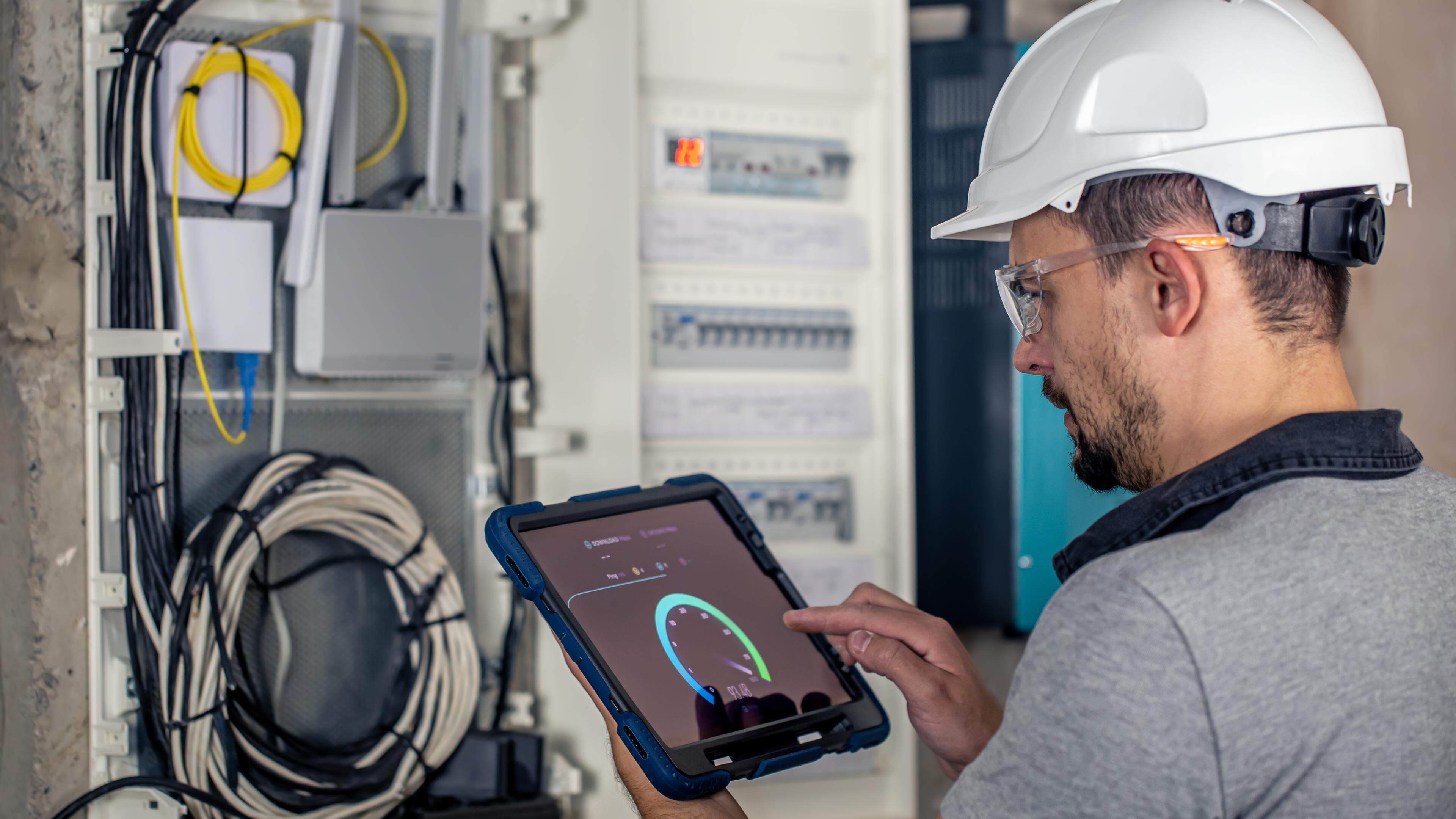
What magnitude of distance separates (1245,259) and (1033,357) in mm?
239

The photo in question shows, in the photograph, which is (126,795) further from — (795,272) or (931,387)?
(931,387)

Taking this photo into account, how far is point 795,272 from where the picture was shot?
206cm

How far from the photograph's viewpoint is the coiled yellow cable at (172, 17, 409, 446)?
5.36ft

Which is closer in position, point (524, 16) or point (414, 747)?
point (414, 747)

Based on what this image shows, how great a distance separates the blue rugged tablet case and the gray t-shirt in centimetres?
34

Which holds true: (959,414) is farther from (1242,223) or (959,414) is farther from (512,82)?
(1242,223)

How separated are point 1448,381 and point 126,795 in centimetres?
259

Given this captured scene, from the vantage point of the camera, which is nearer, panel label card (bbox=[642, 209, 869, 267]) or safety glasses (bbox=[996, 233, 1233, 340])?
safety glasses (bbox=[996, 233, 1233, 340])

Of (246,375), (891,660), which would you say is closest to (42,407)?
(246,375)

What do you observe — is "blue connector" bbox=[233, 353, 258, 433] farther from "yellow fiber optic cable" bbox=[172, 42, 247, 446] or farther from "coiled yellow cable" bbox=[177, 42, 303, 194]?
"coiled yellow cable" bbox=[177, 42, 303, 194]

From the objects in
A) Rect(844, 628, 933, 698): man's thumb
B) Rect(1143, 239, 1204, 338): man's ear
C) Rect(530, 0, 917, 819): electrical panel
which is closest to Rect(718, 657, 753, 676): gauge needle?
Rect(844, 628, 933, 698): man's thumb

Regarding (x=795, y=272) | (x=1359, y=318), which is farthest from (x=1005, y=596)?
(x=1359, y=318)

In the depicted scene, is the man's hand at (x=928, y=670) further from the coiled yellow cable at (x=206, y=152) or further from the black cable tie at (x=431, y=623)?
the coiled yellow cable at (x=206, y=152)

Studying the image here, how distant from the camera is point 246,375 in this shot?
172 cm
